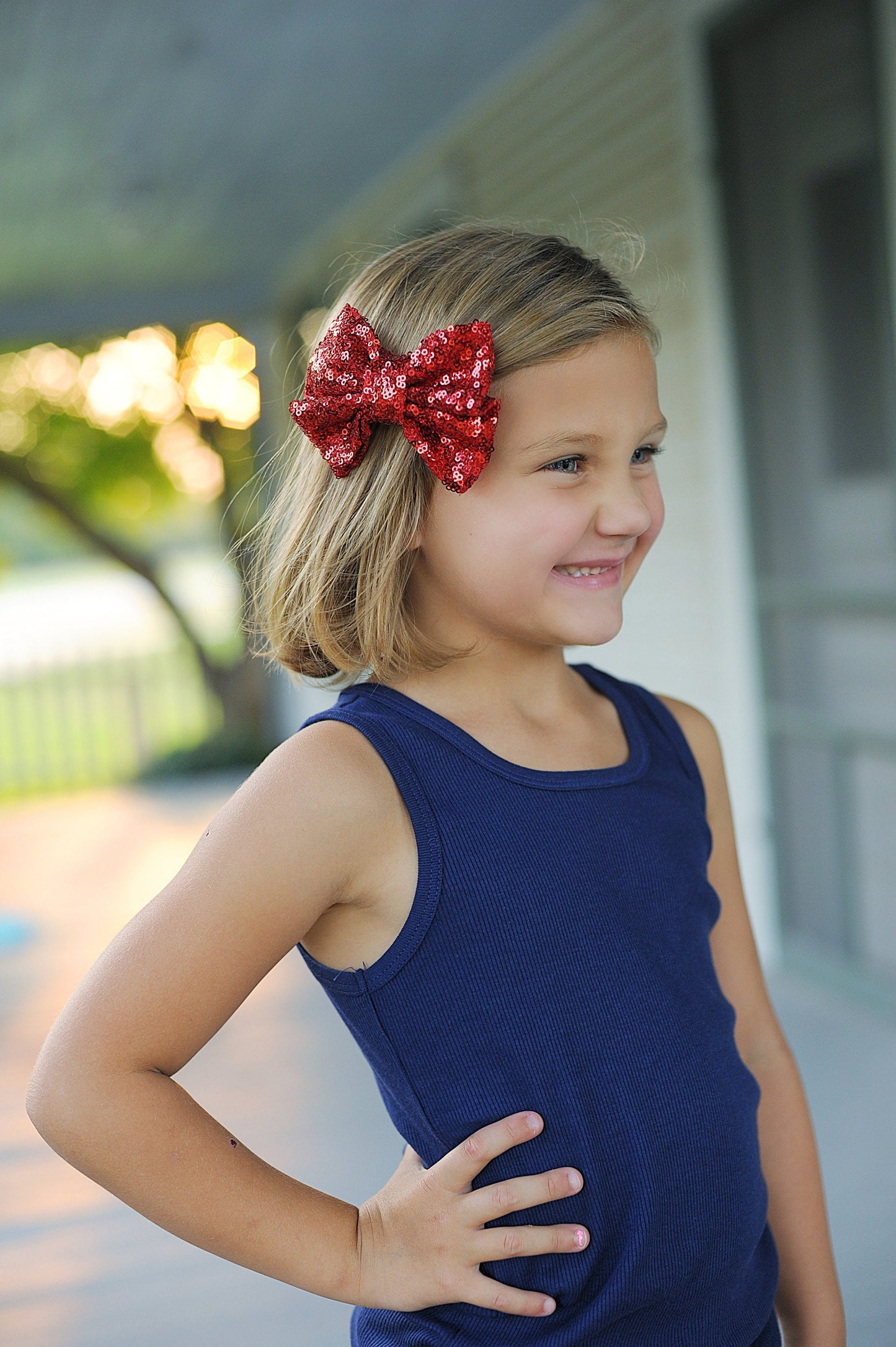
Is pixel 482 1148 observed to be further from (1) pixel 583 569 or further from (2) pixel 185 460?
(2) pixel 185 460

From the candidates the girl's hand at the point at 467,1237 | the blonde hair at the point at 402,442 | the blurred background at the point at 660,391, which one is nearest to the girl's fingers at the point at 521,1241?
the girl's hand at the point at 467,1237

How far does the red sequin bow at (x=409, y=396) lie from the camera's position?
0.98m

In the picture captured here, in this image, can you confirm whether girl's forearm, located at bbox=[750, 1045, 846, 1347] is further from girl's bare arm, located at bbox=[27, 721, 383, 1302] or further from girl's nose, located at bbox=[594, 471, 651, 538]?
girl's nose, located at bbox=[594, 471, 651, 538]

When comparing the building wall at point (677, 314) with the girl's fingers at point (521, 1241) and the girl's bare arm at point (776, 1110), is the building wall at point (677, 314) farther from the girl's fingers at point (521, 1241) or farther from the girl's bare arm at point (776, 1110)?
the girl's fingers at point (521, 1241)

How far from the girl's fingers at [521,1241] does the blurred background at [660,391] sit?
71 centimetres

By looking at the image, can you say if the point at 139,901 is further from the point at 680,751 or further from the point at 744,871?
the point at 680,751

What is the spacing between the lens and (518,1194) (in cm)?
96

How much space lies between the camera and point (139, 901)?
5508 millimetres

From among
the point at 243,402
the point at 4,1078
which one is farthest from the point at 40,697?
the point at 4,1078

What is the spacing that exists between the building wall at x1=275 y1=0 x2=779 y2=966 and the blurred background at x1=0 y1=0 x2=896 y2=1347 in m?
0.01

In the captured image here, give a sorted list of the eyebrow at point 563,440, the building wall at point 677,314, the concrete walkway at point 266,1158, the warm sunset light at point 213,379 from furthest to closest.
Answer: the warm sunset light at point 213,379, the building wall at point 677,314, the concrete walkway at point 266,1158, the eyebrow at point 563,440

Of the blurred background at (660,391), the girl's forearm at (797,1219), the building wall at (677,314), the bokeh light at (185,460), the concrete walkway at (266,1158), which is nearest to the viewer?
the girl's forearm at (797,1219)

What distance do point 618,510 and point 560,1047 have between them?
1.46ft

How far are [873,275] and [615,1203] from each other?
282 cm
